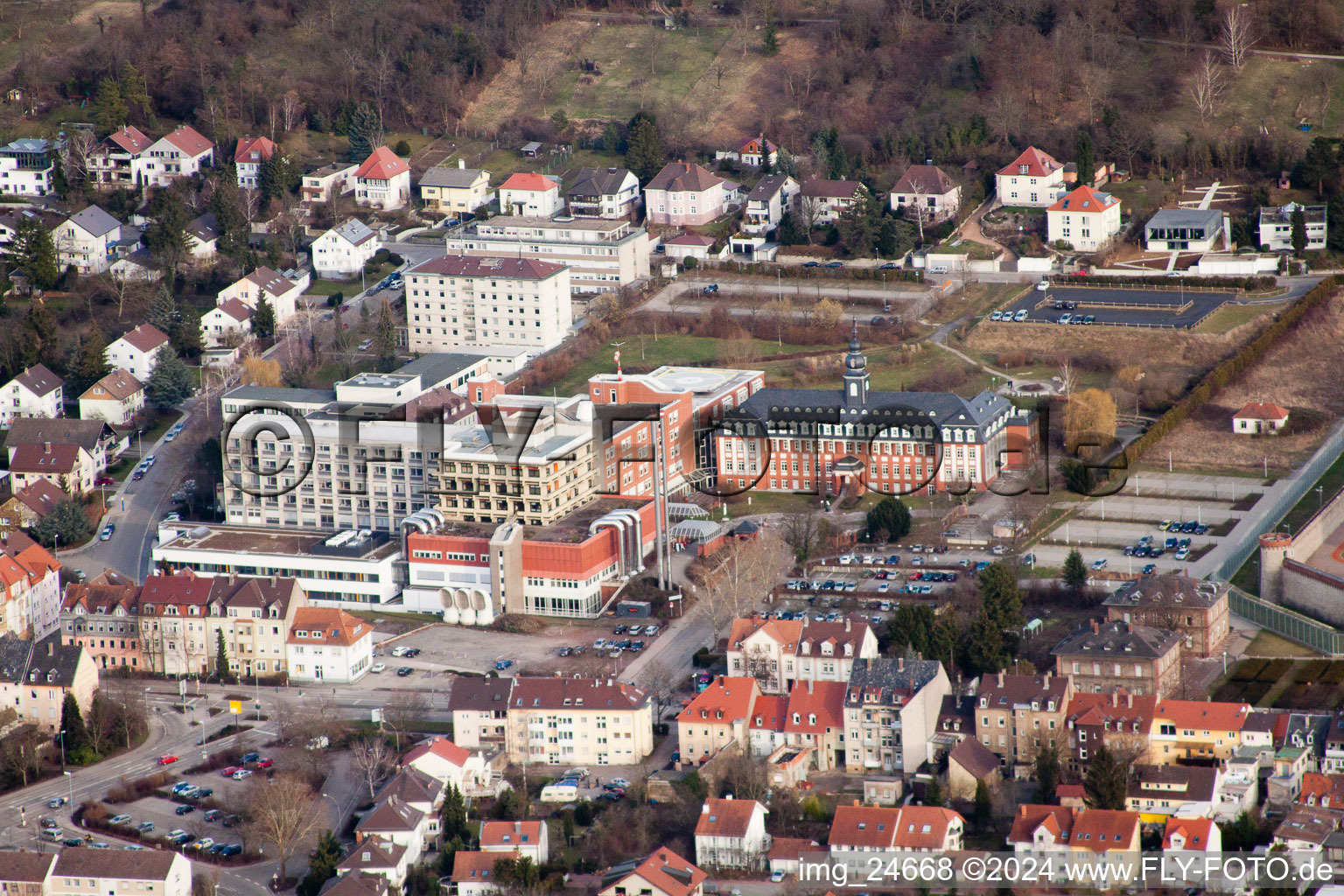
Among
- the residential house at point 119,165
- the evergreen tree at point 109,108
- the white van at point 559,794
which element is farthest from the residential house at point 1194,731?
the evergreen tree at point 109,108

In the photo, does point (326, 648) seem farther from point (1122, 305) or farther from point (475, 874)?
point (1122, 305)

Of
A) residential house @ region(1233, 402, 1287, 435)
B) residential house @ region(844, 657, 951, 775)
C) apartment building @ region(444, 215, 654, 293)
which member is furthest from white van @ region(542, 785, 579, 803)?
apartment building @ region(444, 215, 654, 293)

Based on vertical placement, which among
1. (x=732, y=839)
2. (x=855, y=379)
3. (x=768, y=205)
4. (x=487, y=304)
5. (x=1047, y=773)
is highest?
(x=855, y=379)

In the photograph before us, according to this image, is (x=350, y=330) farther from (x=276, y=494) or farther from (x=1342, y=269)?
(x=1342, y=269)

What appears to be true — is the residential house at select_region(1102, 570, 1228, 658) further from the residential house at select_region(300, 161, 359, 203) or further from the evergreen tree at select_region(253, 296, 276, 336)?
the residential house at select_region(300, 161, 359, 203)

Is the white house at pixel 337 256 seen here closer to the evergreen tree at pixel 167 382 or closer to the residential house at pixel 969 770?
the evergreen tree at pixel 167 382

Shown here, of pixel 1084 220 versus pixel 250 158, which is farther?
pixel 250 158

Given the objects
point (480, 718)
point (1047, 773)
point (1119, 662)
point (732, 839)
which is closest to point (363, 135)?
point (480, 718)
